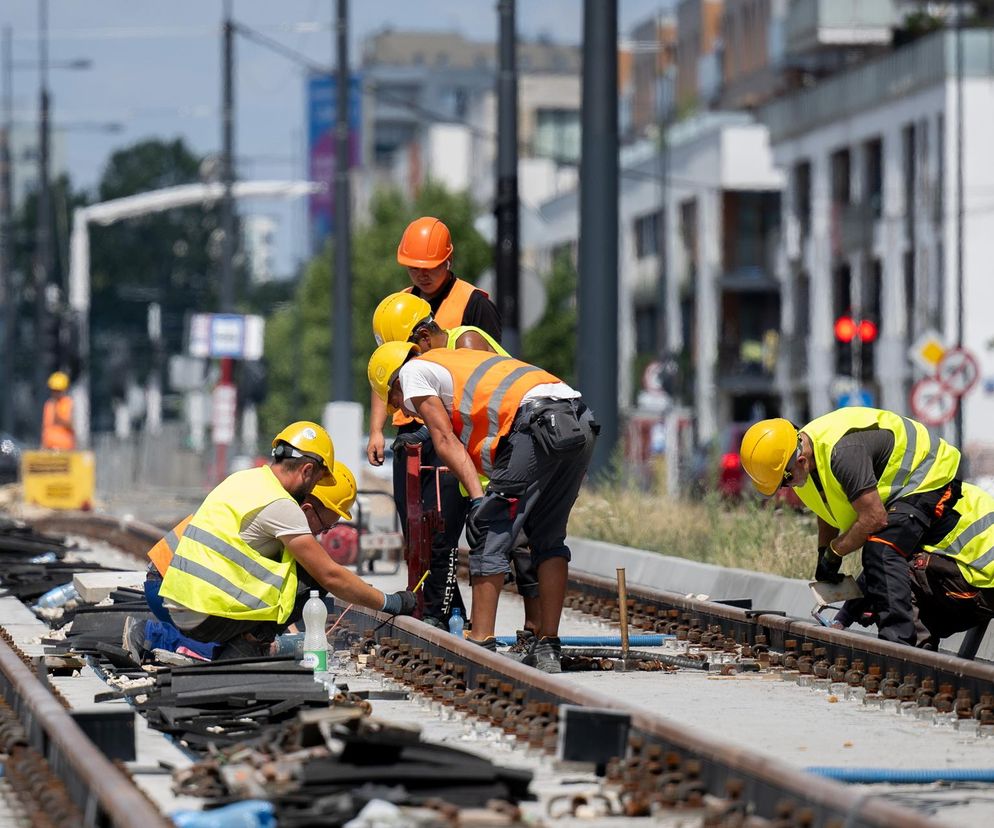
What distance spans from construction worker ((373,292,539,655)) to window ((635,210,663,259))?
70782mm

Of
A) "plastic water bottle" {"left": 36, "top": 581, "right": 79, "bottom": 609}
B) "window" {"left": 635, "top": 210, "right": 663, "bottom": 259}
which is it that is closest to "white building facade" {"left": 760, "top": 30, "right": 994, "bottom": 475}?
"window" {"left": 635, "top": 210, "right": 663, "bottom": 259}

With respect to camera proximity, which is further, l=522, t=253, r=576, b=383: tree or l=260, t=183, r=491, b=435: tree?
l=522, t=253, r=576, b=383: tree

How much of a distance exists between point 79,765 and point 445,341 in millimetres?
4824

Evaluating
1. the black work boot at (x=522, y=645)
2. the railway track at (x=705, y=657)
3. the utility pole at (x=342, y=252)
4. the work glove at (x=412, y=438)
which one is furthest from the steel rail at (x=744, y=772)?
the utility pole at (x=342, y=252)

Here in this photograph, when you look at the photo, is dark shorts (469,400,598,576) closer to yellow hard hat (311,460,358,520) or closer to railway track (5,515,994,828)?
railway track (5,515,994,828)

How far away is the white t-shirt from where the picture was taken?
10.8 m

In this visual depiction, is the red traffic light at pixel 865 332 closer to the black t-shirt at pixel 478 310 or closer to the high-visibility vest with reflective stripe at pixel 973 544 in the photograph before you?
the black t-shirt at pixel 478 310

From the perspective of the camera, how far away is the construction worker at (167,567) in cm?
1075

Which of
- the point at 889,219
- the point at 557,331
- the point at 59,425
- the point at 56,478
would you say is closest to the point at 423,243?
the point at 56,478

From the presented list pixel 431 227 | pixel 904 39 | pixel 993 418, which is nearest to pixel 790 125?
pixel 904 39

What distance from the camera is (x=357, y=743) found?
7.21 m

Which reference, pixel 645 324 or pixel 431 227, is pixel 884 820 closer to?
pixel 431 227

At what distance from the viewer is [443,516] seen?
12133 mm

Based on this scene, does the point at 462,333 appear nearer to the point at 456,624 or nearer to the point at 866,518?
the point at 456,624
